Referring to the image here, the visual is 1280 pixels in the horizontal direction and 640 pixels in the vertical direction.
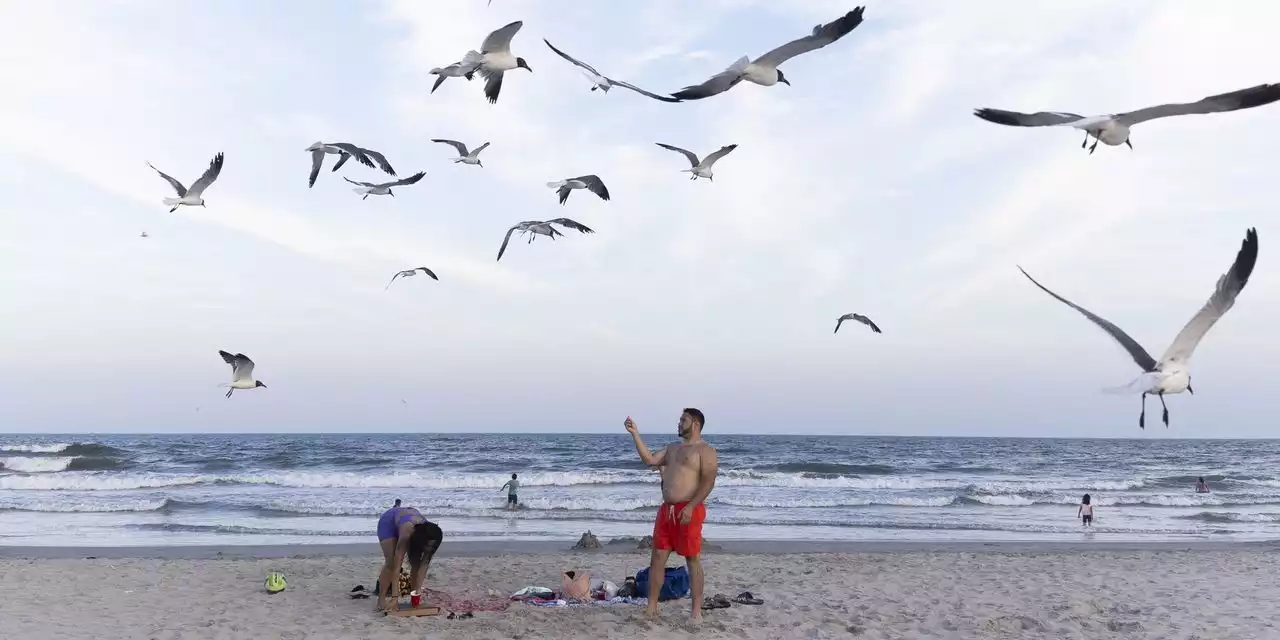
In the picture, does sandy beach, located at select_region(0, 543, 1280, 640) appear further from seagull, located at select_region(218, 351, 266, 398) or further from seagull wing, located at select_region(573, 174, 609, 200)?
seagull wing, located at select_region(573, 174, 609, 200)

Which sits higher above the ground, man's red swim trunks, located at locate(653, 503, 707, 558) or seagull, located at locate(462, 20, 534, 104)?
seagull, located at locate(462, 20, 534, 104)

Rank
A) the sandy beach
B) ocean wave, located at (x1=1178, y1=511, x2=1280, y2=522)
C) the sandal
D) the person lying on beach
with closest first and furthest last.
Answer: the person lying on beach < the sandy beach < the sandal < ocean wave, located at (x1=1178, y1=511, x2=1280, y2=522)

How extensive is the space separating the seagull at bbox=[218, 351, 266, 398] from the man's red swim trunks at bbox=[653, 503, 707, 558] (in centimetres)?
648

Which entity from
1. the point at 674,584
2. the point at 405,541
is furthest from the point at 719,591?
the point at 405,541

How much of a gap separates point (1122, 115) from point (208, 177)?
959 centimetres

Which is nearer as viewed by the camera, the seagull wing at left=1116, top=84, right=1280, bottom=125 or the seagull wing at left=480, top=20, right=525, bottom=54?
the seagull wing at left=1116, top=84, right=1280, bottom=125

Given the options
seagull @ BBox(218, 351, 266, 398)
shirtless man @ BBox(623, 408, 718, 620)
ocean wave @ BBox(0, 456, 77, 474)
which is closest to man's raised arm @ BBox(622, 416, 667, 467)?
shirtless man @ BBox(623, 408, 718, 620)

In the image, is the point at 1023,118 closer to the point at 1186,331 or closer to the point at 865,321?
the point at 1186,331

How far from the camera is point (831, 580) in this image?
951 cm

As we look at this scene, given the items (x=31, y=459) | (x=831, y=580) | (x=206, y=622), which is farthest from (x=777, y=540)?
(x=31, y=459)

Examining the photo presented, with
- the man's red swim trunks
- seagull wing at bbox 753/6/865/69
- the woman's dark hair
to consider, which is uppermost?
seagull wing at bbox 753/6/865/69

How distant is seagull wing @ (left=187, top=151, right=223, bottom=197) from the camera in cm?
1169

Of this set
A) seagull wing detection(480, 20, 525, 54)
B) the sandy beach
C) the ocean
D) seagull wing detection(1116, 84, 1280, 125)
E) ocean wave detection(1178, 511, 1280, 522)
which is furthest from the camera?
ocean wave detection(1178, 511, 1280, 522)

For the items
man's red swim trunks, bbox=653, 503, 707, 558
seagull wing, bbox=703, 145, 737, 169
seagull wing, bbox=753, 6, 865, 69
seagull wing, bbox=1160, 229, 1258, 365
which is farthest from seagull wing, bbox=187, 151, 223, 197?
seagull wing, bbox=1160, 229, 1258, 365
